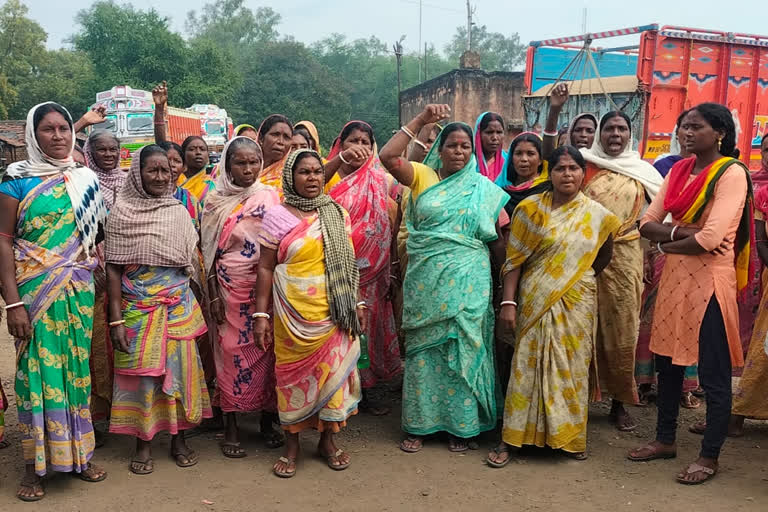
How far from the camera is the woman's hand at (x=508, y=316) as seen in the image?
374cm

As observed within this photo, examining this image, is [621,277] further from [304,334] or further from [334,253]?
[304,334]

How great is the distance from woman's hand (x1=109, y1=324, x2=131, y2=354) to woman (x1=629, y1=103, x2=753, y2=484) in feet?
9.34

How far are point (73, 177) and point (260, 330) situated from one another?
4.12 ft

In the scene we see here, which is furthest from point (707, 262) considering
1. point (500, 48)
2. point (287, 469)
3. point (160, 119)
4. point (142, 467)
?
point (500, 48)

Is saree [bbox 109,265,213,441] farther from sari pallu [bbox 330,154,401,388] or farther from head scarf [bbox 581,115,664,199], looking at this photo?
head scarf [bbox 581,115,664,199]

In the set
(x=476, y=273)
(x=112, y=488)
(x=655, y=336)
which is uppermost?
(x=476, y=273)

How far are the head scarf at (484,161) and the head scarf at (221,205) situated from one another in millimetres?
1437

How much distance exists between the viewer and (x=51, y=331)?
3.34 m

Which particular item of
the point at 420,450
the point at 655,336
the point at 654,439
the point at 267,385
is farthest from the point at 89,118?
the point at 654,439

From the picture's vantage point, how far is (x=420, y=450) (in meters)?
3.97

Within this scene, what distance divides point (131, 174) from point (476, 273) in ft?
6.53

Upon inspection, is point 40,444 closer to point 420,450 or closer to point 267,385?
point 267,385

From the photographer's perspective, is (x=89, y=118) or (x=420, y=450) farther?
(x=89, y=118)

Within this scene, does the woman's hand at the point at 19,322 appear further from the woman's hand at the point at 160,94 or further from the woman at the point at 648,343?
the woman at the point at 648,343
